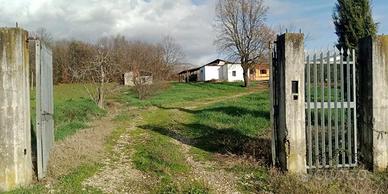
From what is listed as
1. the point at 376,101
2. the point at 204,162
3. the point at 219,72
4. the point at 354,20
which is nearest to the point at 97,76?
the point at 354,20

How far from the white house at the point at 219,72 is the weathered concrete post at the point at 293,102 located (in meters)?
68.1

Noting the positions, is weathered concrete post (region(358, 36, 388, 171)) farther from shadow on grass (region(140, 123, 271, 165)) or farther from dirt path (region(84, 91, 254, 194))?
dirt path (region(84, 91, 254, 194))

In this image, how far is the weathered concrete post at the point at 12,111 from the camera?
731cm

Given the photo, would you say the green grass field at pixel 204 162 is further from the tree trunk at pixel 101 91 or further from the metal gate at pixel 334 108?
the tree trunk at pixel 101 91

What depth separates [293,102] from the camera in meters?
8.27

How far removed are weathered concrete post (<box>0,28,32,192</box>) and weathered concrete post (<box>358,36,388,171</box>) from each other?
22.4 feet

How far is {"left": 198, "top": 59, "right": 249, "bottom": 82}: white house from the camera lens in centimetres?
7656

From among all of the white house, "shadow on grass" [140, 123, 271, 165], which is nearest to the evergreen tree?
"shadow on grass" [140, 123, 271, 165]

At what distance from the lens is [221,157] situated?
9820 mm

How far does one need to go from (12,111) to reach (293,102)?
5.35 m

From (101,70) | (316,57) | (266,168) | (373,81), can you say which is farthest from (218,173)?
(101,70)

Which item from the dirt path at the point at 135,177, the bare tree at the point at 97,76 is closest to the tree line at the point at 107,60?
the bare tree at the point at 97,76

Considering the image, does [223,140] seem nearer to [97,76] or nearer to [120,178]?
[120,178]

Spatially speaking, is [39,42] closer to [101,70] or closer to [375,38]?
[375,38]
